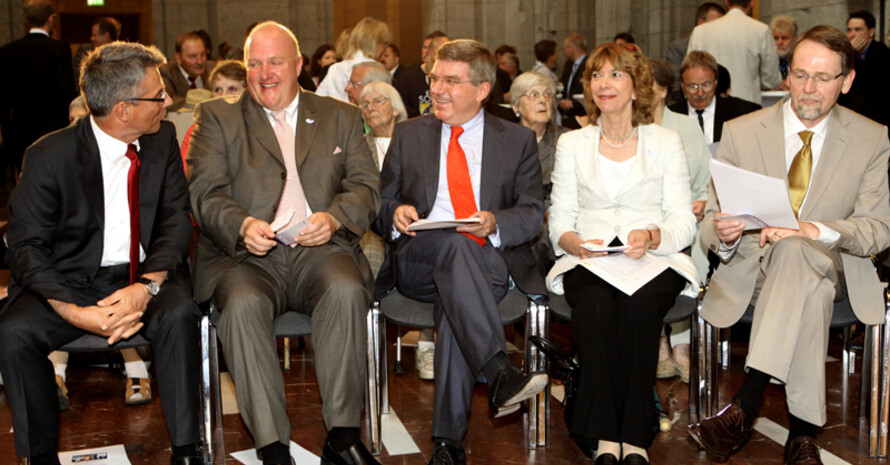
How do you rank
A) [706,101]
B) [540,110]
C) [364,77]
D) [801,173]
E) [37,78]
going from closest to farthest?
[801,173] < [540,110] < [706,101] < [364,77] < [37,78]

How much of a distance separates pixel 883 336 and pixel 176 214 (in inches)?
111

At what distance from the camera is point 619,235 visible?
3715mm

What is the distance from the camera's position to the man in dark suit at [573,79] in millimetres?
8772

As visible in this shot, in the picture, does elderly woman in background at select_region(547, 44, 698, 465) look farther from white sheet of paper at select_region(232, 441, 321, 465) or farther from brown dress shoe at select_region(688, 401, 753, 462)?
white sheet of paper at select_region(232, 441, 321, 465)

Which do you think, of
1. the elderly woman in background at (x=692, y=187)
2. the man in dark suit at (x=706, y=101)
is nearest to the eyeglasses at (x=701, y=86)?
the man in dark suit at (x=706, y=101)

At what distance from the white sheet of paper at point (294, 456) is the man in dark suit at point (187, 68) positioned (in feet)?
11.8

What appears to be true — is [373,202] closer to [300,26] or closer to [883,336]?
[883,336]

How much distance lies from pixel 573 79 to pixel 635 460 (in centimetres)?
721

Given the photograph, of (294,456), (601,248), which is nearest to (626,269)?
(601,248)

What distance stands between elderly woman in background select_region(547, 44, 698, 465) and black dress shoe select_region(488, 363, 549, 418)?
0.23 metres

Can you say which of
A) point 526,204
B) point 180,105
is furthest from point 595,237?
point 180,105

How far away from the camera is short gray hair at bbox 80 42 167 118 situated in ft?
11.1

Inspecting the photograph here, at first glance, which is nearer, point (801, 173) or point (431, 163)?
point (801, 173)

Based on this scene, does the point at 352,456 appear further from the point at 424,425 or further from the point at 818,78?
the point at 818,78
